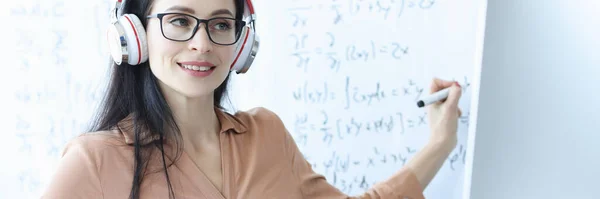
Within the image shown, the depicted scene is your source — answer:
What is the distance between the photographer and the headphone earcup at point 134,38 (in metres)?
0.87

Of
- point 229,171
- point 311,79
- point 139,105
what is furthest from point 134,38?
point 311,79

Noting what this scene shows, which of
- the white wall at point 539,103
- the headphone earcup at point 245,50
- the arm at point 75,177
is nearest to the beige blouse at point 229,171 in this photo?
the arm at point 75,177

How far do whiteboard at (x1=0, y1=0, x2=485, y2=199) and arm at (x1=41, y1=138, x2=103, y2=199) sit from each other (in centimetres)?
40

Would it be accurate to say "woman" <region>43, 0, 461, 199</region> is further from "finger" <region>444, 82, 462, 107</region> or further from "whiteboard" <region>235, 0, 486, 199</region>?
"finger" <region>444, 82, 462, 107</region>

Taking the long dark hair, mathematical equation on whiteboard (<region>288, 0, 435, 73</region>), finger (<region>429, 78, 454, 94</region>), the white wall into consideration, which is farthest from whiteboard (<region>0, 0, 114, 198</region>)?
the white wall

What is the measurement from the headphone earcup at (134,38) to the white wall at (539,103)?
0.53 metres

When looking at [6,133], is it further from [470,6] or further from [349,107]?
[470,6]

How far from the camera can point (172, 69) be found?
35.1 inches

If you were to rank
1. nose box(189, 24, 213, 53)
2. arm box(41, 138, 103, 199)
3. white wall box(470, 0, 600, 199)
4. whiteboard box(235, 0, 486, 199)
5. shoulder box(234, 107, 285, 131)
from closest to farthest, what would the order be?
white wall box(470, 0, 600, 199)
arm box(41, 138, 103, 199)
nose box(189, 24, 213, 53)
shoulder box(234, 107, 285, 131)
whiteboard box(235, 0, 486, 199)

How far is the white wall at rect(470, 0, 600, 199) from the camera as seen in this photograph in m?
0.67

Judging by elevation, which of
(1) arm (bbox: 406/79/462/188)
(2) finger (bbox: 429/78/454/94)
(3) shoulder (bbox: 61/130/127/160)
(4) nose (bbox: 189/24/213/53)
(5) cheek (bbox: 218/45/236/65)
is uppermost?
(4) nose (bbox: 189/24/213/53)

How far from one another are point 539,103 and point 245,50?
0.51 metres

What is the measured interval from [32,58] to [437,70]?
3.11 ft

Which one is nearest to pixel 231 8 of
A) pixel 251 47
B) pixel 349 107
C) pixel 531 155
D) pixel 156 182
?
pixel 251 47
